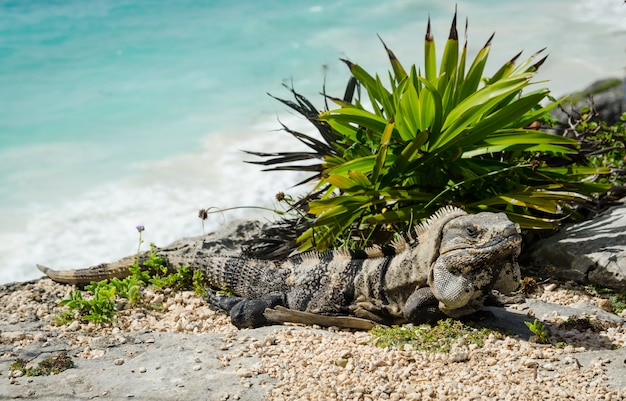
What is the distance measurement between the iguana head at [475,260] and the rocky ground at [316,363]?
12.8 inches

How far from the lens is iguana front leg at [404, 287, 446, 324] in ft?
16.1

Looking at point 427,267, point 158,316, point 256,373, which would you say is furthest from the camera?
point 158,316

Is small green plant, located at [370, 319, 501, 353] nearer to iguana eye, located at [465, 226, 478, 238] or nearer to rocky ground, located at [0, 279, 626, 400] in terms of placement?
rocky ground, located at [0, 279, 626, 400]

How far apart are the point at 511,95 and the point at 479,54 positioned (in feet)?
2.05

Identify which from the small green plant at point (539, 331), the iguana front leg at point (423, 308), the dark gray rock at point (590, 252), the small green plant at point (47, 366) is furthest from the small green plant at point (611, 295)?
the small green plant at point (47, 366)

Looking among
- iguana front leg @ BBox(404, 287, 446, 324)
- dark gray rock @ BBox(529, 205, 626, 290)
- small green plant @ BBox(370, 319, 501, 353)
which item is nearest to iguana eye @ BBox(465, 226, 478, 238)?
iguana front leg @ BBox(404, 287, 446, 324)

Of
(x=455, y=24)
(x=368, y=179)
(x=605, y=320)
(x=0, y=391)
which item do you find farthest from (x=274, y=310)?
(x=455, y=24)

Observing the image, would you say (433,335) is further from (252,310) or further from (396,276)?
(252,310)

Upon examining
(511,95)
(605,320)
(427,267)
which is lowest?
(605,320)

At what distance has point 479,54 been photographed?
657 centimetres

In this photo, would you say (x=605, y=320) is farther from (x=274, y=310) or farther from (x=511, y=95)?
(x=274, y=310)

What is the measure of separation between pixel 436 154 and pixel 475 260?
1629 millimetres

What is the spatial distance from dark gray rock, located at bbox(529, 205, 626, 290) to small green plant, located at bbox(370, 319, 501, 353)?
6.28ft

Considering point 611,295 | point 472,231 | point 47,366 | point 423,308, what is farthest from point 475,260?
point 47,366
